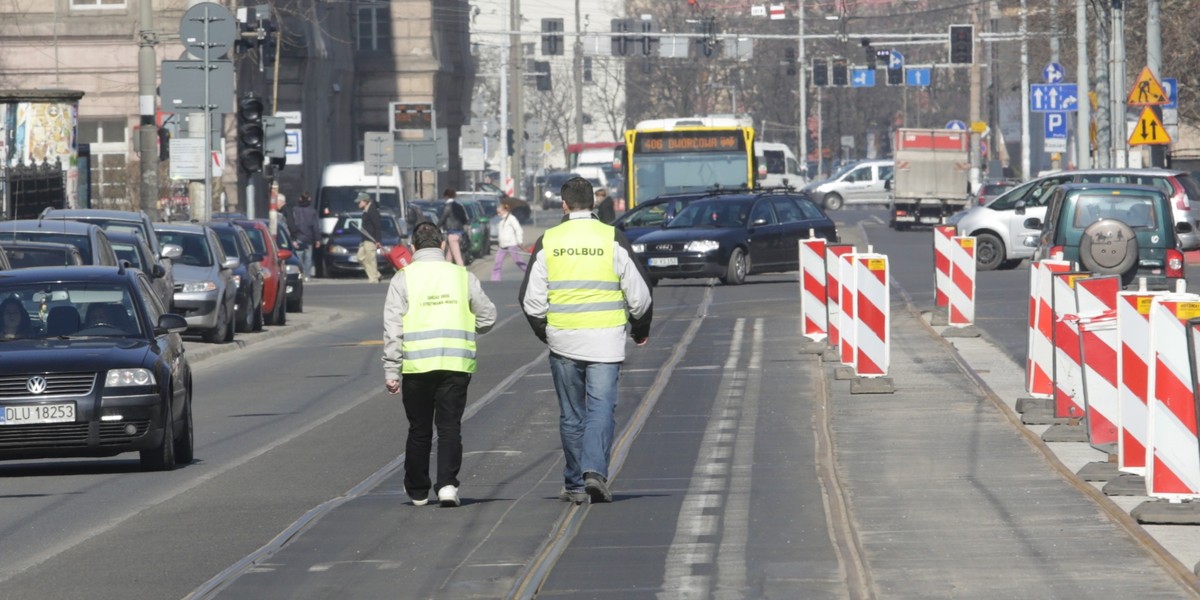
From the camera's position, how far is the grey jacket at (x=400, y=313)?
1067cm

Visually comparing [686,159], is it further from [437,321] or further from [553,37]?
[437,321]

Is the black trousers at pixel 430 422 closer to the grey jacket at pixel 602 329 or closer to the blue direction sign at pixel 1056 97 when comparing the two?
the grey jacket at pixel 602 329

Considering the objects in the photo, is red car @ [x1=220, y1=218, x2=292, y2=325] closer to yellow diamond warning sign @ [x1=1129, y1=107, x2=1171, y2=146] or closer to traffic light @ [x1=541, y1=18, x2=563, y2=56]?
yellow diamond warning sign @ [x1=1129, y1=107, x2=1171, y2=146]

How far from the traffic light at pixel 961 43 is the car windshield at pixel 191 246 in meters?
35.9

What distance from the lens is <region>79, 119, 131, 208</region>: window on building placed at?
1694 inches

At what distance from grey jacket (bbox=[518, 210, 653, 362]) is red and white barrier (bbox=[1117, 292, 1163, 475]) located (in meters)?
2.38

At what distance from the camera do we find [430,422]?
10766 mm

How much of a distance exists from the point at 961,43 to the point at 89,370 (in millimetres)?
48430

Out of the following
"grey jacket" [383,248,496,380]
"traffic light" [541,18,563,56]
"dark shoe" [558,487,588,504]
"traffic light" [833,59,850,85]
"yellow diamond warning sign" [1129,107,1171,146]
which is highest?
"traffic light" [541,18,563,56]

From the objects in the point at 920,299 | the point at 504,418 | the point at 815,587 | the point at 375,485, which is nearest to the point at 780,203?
the point at 920,299

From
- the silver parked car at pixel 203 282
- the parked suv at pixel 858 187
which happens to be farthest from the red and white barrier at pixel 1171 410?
the parked suv at pixel 858 187

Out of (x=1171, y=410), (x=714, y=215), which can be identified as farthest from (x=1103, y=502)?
(x=714, y=215)

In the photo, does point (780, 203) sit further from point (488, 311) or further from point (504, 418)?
point (488, 311)

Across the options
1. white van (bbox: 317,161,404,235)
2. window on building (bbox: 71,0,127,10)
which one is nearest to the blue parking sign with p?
white van (bbox: 317,161,404,235)
